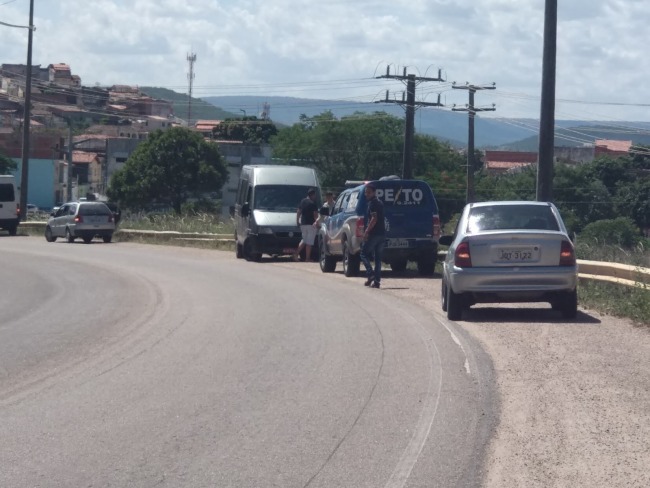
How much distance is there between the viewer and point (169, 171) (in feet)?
254

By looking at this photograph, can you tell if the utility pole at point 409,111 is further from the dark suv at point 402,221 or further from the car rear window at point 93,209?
the dark suv at point 402,221

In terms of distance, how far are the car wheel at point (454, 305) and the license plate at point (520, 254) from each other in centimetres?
80

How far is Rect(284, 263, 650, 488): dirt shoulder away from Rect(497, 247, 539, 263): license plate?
0.84 meters

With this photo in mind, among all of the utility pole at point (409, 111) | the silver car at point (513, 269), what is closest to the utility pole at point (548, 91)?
the silver car at point (513, 269)

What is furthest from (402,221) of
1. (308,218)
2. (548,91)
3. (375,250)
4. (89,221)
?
(89,221)

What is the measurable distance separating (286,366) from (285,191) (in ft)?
60.0

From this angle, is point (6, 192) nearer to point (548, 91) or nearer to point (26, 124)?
point (26, 124)

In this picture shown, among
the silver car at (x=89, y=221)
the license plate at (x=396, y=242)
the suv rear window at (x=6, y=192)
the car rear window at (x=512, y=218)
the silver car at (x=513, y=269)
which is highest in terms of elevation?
the suv rear window at (x=6, y=192)

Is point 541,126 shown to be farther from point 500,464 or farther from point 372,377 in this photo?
point 500,464

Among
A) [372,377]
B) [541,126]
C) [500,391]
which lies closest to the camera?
[500,391]

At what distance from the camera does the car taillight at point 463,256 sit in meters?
14.8

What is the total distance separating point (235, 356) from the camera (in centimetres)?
1193

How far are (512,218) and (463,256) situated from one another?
3.38 feet

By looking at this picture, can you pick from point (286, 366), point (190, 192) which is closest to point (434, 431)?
point (286, 366)
